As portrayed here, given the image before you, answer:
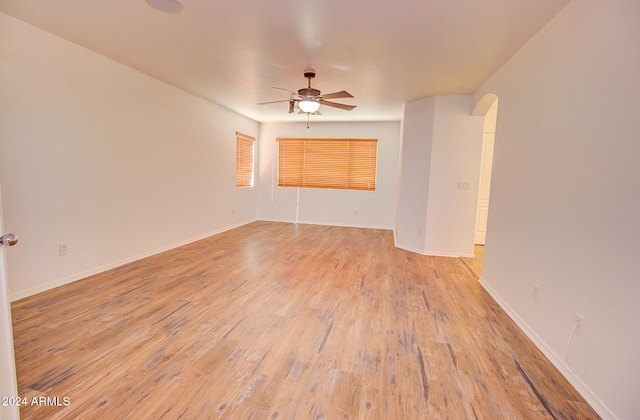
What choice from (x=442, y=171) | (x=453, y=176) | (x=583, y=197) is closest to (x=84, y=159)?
(x=583, y=197)

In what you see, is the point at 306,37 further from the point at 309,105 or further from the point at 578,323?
the point at 578,323

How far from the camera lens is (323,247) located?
5012mm

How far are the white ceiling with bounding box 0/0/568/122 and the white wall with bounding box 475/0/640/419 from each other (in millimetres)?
447

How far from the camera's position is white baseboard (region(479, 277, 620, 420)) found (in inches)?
61.1

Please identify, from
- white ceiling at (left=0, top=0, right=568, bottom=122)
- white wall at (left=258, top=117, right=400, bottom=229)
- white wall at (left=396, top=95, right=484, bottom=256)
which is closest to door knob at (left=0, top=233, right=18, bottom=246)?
white ceiling at (left=0, top=0, right=568, bottom=122)

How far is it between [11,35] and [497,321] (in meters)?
4.70

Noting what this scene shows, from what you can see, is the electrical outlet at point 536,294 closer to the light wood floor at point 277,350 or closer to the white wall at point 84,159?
the light wood floor at point 277,350

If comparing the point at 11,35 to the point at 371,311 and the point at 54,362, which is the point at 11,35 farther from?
the point at 371,311

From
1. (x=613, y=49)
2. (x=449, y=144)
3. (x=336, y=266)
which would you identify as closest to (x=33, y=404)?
(x=336, y=266)

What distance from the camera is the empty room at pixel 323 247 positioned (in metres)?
1.59

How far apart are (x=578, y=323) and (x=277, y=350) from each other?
1858 mm

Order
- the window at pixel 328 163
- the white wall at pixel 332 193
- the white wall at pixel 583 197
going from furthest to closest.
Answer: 1. the window at pixel 328 163
2. the white wall at pixel 332 193
3. the white wall at pixel 583 197

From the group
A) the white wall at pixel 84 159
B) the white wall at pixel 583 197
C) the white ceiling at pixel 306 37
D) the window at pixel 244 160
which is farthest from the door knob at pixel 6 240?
the window at pixel 244 160

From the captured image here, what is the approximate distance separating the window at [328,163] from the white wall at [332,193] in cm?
12
